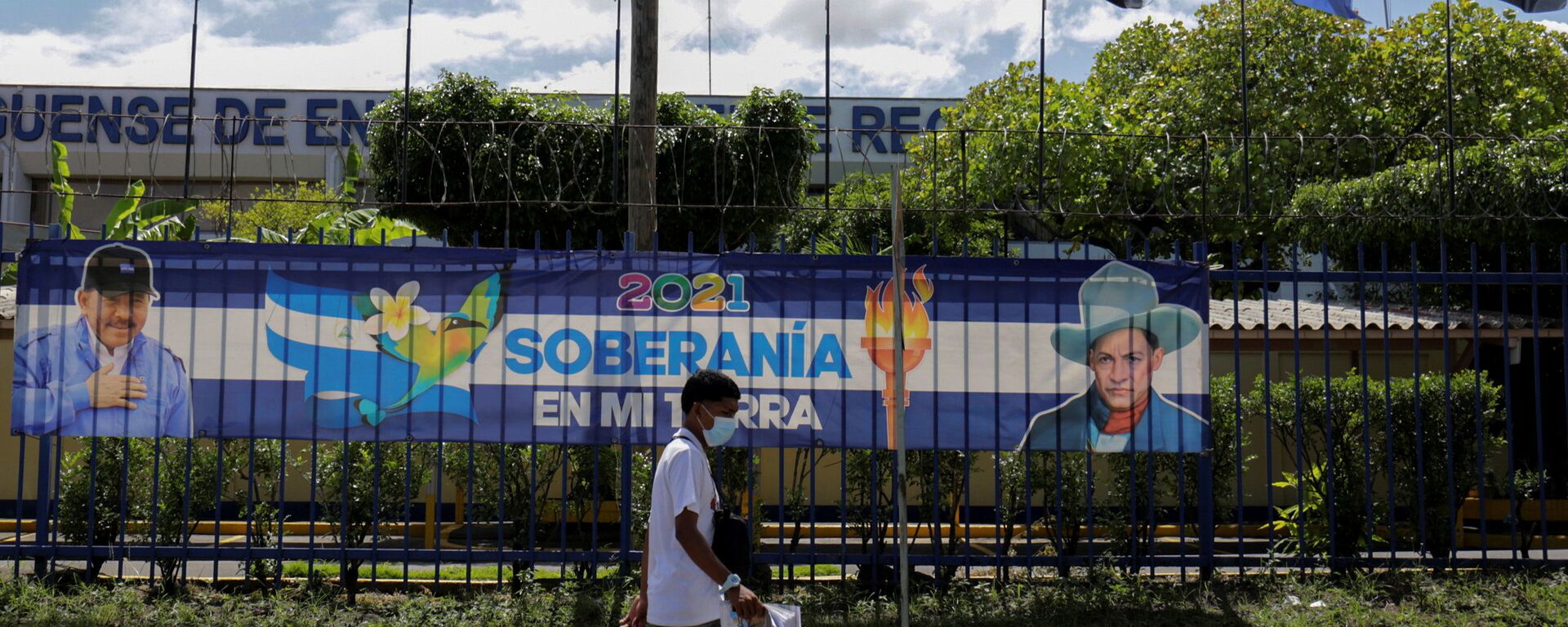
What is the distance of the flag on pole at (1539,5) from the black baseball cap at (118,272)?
10290 mm

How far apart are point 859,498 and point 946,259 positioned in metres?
1.79

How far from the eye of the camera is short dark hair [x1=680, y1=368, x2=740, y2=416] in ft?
13.3

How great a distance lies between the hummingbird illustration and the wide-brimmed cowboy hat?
3.23 metres

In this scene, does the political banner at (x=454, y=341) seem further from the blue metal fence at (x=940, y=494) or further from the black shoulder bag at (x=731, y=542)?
the black shoulder bag at (x=731, y=542)

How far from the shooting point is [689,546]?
3828 millimetres

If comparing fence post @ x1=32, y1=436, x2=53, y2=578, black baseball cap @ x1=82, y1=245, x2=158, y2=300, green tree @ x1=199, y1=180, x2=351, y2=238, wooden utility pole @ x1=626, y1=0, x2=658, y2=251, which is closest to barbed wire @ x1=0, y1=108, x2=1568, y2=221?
wooden utility pole @ x1=626, y1=0, x2=658, y2=251

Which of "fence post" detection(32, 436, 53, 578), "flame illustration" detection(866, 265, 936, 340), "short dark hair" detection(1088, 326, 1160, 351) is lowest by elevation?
"fence post" detection(32, 436, 53, 578)

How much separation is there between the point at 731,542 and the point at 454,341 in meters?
3.15

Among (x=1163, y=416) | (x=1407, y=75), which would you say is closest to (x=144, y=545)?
(x=1163, y=416)

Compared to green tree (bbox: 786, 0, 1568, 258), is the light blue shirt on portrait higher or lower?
lower

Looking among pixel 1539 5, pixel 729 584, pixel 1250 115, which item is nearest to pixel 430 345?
pixel 729 584

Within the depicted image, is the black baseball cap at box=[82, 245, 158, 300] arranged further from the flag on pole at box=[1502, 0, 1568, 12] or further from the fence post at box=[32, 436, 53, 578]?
the flag on pole at box=[1502, 0, 1568, 12]

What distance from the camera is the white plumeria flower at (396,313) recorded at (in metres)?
6.64

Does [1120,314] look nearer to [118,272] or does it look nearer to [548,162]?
[118,272]
